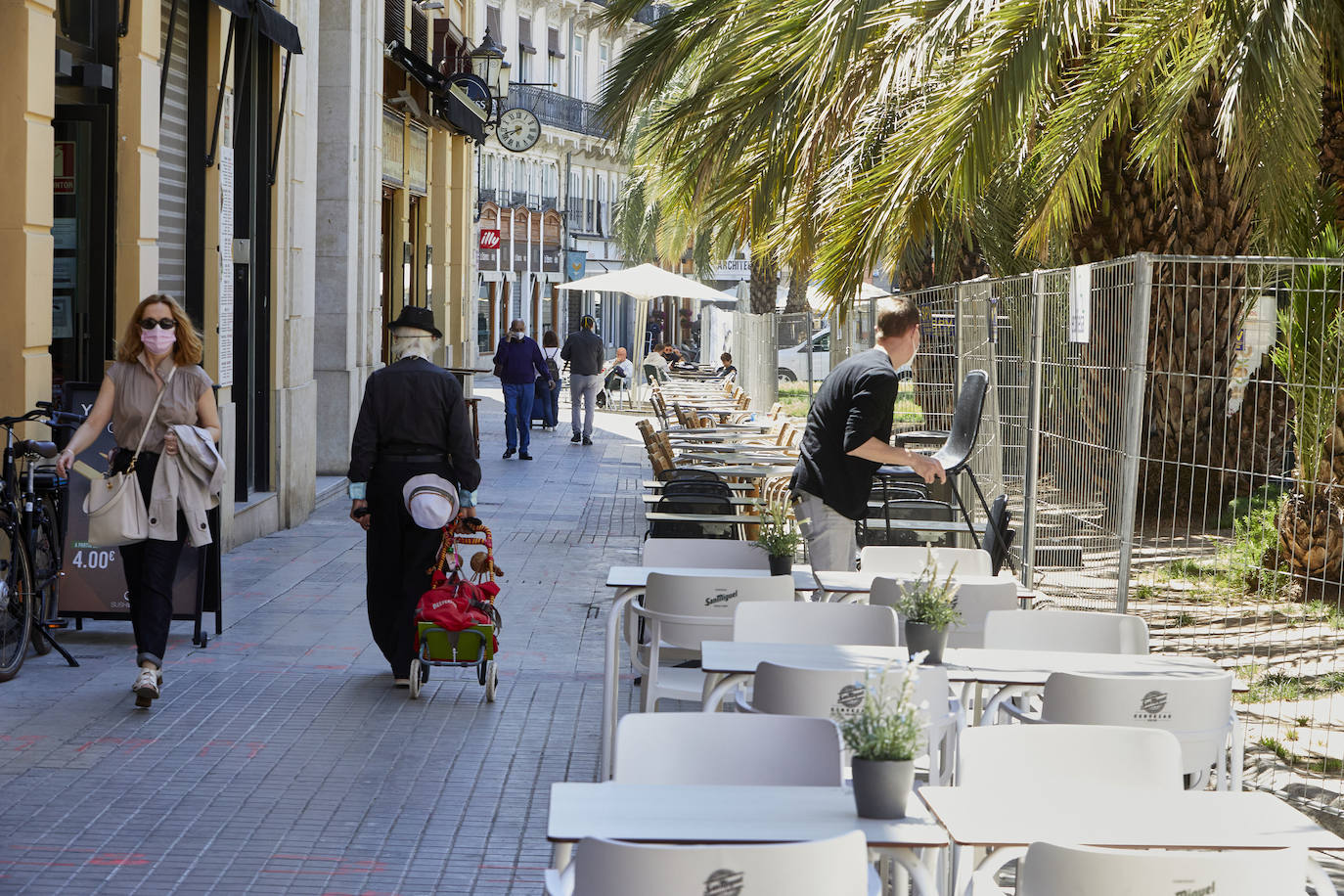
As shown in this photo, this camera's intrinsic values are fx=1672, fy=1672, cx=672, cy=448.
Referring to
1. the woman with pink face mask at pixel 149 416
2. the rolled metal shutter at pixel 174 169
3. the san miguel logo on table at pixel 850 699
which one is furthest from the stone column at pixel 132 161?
the san miguel logo on table at pixel 850 699

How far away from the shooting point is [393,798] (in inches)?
236

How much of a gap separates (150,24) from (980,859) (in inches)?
329

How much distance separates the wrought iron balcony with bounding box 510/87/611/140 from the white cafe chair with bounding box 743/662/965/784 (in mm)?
44965

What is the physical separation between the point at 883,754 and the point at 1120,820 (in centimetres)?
52

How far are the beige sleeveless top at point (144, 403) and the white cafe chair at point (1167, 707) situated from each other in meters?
4.32

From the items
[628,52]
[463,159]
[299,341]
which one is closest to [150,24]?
[628,52]

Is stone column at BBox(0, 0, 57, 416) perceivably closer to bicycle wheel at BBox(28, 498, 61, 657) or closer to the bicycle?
the bicycle

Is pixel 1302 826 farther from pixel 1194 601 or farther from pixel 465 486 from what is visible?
pixel 1194 601

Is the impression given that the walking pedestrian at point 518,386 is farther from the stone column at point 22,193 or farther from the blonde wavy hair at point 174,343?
the blonde wavy hair at point 174,343

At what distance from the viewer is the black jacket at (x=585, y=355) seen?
2334 cm

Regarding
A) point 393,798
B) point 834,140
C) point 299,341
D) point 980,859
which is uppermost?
point 834,140

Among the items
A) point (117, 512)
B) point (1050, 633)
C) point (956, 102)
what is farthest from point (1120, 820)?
point (956, 102)

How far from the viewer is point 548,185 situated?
53.5 metres

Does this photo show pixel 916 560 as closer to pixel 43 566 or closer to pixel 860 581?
pixel 860 581
